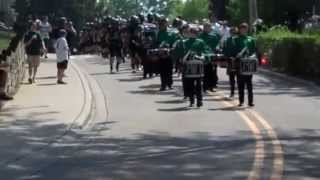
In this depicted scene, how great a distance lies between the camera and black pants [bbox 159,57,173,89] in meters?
23.4

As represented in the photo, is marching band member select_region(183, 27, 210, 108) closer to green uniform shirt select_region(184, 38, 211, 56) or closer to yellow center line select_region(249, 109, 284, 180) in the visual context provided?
green uniform shirt select_region(184, 38, 211, 56)

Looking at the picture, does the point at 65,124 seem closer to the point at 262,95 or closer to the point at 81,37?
the point at 262,95

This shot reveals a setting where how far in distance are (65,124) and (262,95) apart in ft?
25.8

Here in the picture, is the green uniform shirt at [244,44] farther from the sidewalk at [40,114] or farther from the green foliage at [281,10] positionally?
the green foliage at [281,10]

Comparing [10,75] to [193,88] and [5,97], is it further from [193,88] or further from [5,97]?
[193,88]

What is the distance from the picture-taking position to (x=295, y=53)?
28.6 meters

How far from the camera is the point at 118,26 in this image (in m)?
34.4

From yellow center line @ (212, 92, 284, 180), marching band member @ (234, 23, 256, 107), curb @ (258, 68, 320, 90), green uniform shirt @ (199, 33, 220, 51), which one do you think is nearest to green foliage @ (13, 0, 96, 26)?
curb @ (258, 68, 320, 90)

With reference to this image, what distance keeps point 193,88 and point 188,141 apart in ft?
17.1

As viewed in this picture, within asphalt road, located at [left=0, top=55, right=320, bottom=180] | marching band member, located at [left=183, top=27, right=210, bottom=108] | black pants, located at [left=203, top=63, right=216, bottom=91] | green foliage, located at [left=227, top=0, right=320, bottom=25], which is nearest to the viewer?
asphalt road, located at [left=0, top=55, right=320, bottom=180]

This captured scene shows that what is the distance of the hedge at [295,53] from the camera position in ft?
87.5

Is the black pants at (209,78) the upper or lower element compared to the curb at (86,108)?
upper

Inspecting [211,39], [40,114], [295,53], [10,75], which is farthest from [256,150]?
[295,53]

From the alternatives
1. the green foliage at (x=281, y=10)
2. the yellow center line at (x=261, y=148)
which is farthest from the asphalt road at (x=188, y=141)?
the green foliage at (x=281, y=10)
